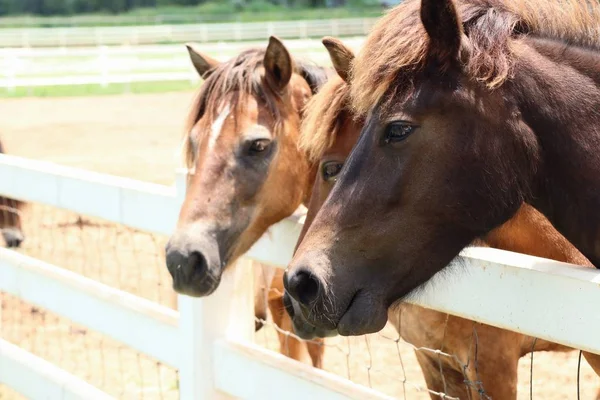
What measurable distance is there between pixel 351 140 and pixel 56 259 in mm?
5461

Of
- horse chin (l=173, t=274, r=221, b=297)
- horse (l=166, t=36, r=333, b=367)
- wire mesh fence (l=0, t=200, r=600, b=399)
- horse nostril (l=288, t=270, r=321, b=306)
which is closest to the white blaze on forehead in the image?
horse (l=166, t=36, r=333, b=367)

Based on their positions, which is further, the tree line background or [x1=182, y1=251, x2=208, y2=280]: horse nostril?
the tree line background

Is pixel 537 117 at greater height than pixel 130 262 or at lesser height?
greater

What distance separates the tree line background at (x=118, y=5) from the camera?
1833 inches

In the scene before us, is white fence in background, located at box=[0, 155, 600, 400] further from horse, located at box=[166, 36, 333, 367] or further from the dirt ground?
the dirt ground

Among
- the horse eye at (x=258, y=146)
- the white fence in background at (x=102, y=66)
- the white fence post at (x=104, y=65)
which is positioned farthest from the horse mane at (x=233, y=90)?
the white fence post at (x=104, y=65)

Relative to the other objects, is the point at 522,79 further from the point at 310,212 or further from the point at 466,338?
the point at 466,338

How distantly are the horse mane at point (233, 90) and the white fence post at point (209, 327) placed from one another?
77 cm

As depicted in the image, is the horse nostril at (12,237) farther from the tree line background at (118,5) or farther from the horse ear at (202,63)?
the tree line background at (118,5)

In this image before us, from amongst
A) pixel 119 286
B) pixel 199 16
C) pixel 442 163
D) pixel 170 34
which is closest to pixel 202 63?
pixel 442 163

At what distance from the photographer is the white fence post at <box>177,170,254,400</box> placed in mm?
3043

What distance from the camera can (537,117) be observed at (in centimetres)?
211

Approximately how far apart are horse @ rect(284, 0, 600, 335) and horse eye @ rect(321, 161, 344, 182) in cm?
87

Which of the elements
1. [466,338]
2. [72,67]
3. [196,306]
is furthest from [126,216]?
[72,67]
